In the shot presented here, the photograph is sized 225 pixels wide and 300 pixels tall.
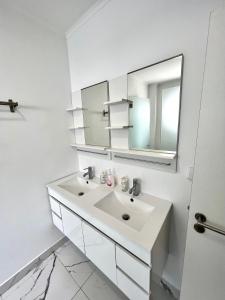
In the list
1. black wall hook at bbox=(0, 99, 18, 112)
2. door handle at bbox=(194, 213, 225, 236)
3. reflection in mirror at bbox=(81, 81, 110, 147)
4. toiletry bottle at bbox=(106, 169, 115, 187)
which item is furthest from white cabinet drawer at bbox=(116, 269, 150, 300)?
black wall hook at bbox=(0, 99, 18, 112)

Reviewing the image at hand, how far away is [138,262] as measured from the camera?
0.86m

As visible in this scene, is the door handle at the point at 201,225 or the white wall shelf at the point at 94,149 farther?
the white wall shelf at the point at 94,149

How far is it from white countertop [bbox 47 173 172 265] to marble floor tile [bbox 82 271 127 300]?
0.77 metres

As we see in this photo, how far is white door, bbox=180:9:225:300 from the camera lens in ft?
2.04

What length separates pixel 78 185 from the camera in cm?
178

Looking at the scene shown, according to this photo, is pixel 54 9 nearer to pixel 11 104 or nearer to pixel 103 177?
pixel 11 104

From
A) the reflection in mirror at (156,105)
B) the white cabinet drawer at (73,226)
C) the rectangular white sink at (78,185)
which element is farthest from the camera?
the rectangular white sink at (78,185)

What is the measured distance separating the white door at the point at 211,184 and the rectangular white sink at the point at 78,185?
112cm

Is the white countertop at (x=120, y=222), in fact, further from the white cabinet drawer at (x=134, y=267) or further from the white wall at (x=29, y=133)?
the white wall at (x=29, y=133)

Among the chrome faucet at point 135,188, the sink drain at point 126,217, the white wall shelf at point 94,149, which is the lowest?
the sink drain at point 126,217

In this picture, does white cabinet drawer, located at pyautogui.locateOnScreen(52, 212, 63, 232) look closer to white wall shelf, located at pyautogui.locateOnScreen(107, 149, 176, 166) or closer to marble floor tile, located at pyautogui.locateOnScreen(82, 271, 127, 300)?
marble floor tile, located at pyautogui.locateOnScreen(82, 271, 127, 300)

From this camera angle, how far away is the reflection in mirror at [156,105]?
102 centimetres

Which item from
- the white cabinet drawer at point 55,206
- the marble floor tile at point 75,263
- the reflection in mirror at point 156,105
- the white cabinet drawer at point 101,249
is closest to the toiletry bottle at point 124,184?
the reflection in mirror at point 156,105

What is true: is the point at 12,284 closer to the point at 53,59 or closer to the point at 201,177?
the point at 201,177
